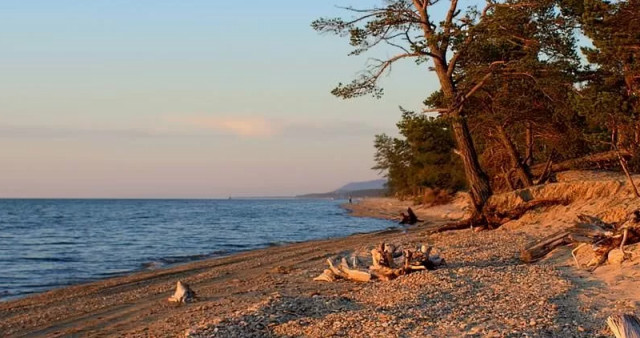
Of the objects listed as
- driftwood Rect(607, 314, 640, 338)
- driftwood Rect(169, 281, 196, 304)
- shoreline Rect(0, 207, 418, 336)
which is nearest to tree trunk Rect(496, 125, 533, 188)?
shoreline Rect(0, 207, 418, 336)

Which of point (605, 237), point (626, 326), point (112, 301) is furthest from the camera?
point (112, 301)

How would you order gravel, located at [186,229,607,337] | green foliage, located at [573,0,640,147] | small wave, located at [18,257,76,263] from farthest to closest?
small wave, located at [18,257,76,263]
green foliage, located at [573,0,640,147]
gravel, located at [186,229,607,337]

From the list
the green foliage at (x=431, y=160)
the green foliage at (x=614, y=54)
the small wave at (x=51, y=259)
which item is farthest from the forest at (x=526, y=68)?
the green foliage at (x=431, y=160)

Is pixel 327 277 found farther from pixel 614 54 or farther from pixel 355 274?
pixel 614 54

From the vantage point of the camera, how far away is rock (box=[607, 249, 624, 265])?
1003 cm

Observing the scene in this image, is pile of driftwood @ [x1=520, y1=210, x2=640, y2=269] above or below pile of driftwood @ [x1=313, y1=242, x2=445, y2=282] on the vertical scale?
above

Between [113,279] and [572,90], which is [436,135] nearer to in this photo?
[572,90]

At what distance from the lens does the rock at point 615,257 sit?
32.9 feet

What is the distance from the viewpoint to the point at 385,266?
35.9 feet

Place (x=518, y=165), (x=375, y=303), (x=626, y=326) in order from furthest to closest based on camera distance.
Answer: (x=518, y=165) → (x=375, y=303) → (x=626, y=326)

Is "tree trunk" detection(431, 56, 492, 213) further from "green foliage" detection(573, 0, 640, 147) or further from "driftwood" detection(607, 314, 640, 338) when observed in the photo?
"driftwood" detection(607, 314, 640, 338)

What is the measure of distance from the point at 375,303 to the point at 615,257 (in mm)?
4631

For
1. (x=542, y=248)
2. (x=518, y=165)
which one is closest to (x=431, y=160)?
(x=518, y=165)

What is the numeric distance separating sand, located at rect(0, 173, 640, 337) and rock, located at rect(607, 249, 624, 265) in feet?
0.49
